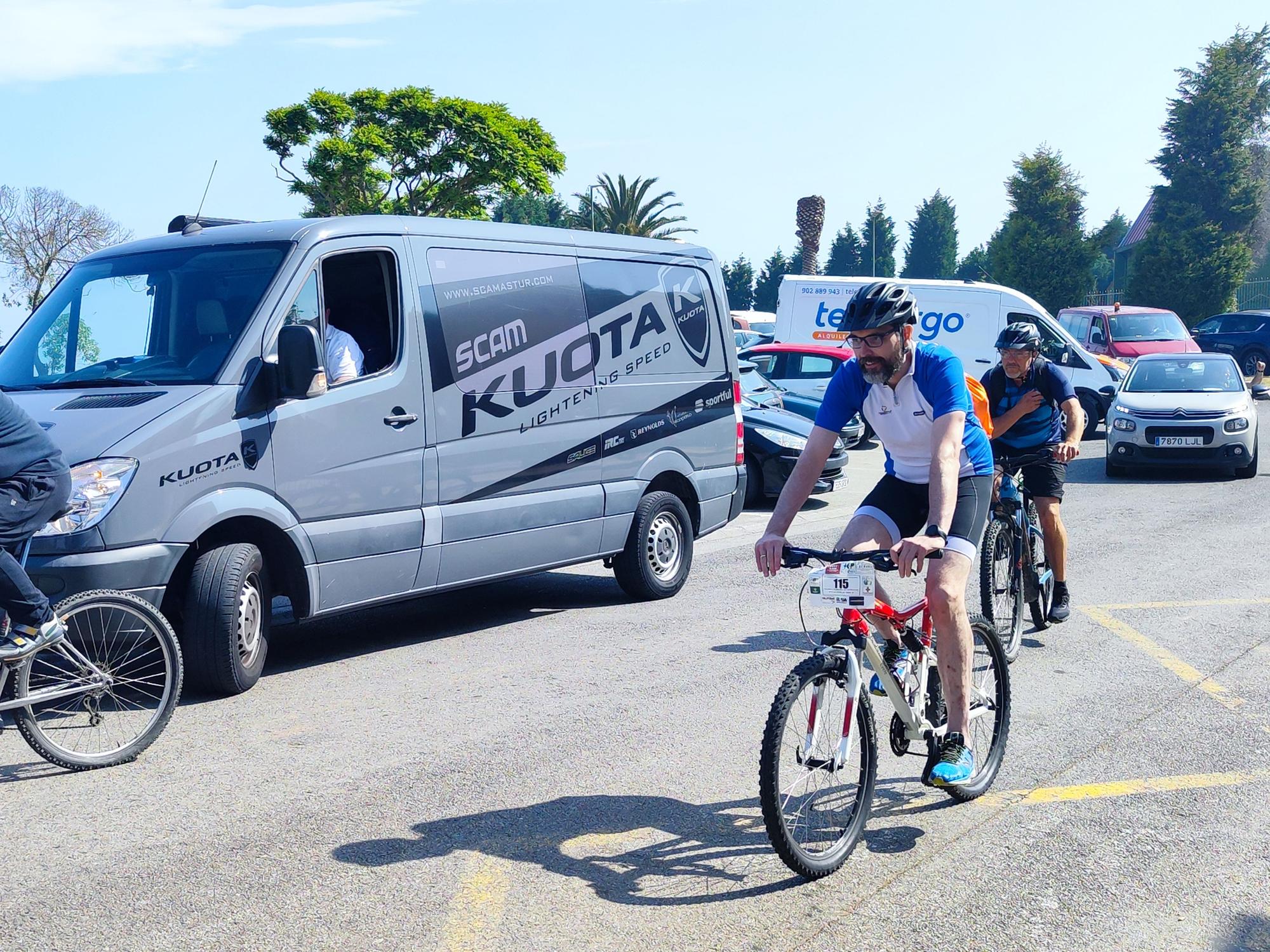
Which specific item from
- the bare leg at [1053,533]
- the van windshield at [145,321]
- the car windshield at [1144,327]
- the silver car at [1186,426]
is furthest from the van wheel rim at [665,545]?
the car windshield at [1144,327]

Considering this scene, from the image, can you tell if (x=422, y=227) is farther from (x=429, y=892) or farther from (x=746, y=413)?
(x=746, y=413)

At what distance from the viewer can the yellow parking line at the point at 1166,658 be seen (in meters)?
6.28

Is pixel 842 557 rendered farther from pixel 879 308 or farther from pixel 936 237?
pixel 936 237

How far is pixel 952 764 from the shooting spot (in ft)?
14.9

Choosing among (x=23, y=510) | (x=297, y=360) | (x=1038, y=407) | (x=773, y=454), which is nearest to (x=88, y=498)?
(x=23, y=510)

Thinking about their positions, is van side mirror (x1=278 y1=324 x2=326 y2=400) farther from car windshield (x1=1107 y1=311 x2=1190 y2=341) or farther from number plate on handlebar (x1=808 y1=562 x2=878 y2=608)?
car windshield (x1=1107 y1=311 x2=1190 y2=341)

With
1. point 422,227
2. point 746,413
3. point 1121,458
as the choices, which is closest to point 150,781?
point 422,227

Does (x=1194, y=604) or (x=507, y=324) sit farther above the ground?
(x=507, y=324)

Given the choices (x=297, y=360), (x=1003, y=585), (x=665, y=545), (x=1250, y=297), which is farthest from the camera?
(x=1250, y=297)

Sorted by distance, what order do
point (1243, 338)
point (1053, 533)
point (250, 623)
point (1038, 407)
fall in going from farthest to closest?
point (1243, 338), point (1053, 533), point (1038, 407), point (250, 623)

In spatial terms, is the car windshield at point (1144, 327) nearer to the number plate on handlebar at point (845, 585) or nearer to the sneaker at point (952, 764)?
the sneaker at point (952, 764)

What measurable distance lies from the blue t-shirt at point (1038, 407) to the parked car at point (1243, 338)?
1161 inches

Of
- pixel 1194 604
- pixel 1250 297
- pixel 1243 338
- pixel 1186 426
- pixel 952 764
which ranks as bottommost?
pixel 1194 604

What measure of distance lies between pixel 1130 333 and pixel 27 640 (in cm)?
2409
